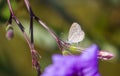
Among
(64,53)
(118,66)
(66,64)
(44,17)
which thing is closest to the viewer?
(66,64)

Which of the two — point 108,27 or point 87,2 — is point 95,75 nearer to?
point 108,27

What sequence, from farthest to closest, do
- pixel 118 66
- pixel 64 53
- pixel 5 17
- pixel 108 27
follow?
pixel 118 66 → pixel 108 27 → pixel 5 17 → pixel 64 53

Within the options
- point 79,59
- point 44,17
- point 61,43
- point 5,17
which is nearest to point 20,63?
point 44,17

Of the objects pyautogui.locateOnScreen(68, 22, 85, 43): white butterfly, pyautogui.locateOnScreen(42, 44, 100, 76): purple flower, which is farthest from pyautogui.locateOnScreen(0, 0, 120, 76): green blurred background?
pyautogui.locateOnScreen(42, 44, 100, 76): purple flower

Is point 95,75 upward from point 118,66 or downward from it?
upward

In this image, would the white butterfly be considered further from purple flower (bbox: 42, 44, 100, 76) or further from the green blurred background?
the green blurred background

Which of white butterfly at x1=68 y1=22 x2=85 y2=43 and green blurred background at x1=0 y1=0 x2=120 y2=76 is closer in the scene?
white butterfly at x1=68 y1=22 x2=85 y2=43

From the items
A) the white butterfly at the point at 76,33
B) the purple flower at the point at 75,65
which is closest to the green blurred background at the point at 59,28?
the white butterfly at the point at 76,33
